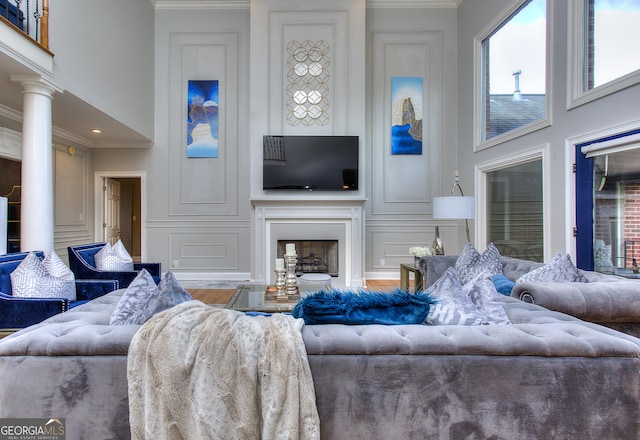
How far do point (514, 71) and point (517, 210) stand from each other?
1.67 meters

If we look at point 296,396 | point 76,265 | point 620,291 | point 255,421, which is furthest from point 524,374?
point 76,265

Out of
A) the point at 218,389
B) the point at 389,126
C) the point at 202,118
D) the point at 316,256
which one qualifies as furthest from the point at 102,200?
the point at 218,389

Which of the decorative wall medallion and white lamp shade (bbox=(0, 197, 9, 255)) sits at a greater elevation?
the decorative wall medallion

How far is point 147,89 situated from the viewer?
17.0 feet

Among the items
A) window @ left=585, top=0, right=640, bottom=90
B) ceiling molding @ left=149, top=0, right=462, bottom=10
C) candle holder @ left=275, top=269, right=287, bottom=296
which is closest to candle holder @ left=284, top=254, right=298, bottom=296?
candle holder @ left=275, top=269, right=287, bottom=296

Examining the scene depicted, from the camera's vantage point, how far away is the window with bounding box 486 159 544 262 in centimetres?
366

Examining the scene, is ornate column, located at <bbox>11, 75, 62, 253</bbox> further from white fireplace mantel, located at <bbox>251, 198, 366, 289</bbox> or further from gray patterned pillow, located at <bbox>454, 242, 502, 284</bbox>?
gray patterned pillow, located at <bbox>454, 242, 502, 284</bbox>

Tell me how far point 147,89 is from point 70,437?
5.29 m

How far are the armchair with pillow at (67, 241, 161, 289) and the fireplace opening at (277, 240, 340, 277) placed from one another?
2.11 meters

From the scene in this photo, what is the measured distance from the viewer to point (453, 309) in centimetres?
119

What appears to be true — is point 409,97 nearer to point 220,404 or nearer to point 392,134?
point 392,134

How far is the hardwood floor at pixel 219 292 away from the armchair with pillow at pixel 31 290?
1.66m

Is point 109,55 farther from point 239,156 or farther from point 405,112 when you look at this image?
point 405,112

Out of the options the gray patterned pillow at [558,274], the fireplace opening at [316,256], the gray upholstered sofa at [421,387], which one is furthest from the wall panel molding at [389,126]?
the gray upholstered sofa at [421,387]
